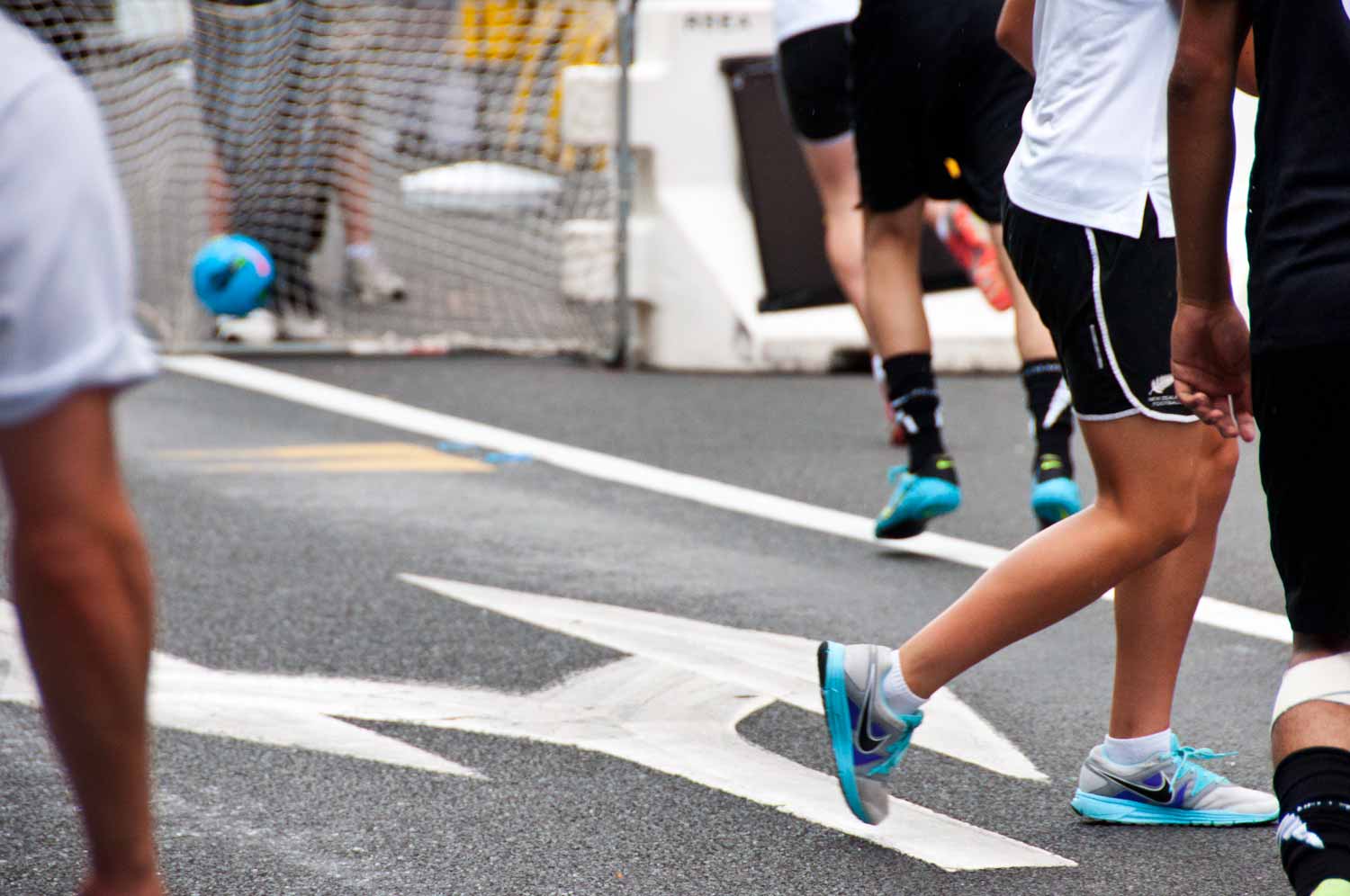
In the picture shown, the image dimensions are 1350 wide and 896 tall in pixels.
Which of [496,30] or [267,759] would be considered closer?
[267,759]

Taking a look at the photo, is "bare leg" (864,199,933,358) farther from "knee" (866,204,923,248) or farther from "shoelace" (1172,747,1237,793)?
"shoelace" (1172,747,1237,793)

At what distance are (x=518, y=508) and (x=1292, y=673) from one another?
3.33m

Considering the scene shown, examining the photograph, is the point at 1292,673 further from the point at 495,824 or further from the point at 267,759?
the point at 267,759

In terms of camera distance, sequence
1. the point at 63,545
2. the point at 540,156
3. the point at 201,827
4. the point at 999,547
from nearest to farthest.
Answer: the point at 63,545 < the point at 201,827 < the point at 999,547 < the point at 540,156

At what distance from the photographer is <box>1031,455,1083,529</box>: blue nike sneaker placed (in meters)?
4.34

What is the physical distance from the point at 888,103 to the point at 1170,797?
1.93m

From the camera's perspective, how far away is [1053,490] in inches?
171

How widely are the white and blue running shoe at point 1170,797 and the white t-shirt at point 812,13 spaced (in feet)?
9.93

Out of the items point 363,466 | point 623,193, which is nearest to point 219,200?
point 623,193

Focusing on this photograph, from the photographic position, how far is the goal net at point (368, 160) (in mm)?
8469

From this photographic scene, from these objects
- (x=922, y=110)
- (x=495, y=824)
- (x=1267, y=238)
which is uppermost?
(x=1267, y=238)

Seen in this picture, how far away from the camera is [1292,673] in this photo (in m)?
2.13

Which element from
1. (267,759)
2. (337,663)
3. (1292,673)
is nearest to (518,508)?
(337,663)

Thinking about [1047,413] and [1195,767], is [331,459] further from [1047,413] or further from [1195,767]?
[1195,767]
